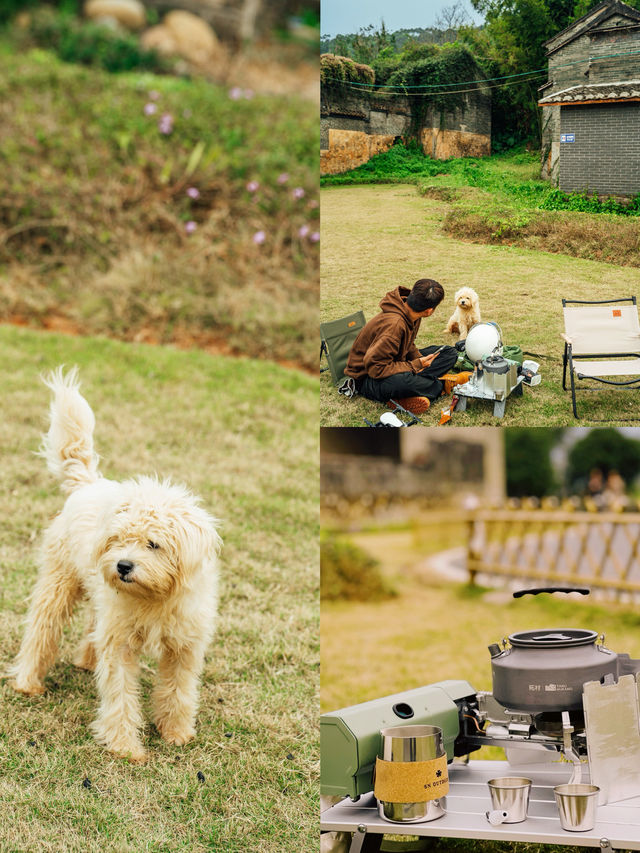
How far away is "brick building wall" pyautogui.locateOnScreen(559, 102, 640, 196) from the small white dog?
677mm

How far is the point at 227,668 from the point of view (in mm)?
4355

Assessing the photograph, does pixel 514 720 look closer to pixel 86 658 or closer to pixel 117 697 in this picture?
pixel 117 697

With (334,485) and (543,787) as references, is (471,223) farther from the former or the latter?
(334,485)

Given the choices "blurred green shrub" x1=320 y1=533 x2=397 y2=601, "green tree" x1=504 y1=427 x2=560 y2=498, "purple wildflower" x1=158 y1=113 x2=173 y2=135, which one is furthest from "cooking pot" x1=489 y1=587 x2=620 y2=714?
"purple wildflower" x1=158 y1=113 x2=173 y2=135

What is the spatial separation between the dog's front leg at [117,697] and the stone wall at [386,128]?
2282 mm

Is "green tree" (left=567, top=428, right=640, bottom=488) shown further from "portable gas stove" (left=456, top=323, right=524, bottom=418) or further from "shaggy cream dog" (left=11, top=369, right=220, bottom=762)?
"shaggy cream dog" (left=11, top=369, right=220, bottom=762)

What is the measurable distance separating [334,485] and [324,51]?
657 centimetres

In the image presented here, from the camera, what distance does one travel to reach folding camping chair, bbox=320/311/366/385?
14.7 feet

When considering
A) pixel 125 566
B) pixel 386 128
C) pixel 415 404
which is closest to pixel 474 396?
pixel 415 404

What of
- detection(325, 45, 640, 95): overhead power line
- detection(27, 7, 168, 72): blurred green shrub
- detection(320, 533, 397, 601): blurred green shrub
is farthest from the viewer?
detection(27, 7, 168, 72): blurred green shrub

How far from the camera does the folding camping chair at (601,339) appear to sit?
4.05 m

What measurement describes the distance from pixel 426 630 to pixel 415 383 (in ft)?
11.8

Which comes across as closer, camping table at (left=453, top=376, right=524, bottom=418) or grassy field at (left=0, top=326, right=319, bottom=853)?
grassy field at (left=0, top=326, right=319, bottom=853)

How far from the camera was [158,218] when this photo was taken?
32.1 ft
